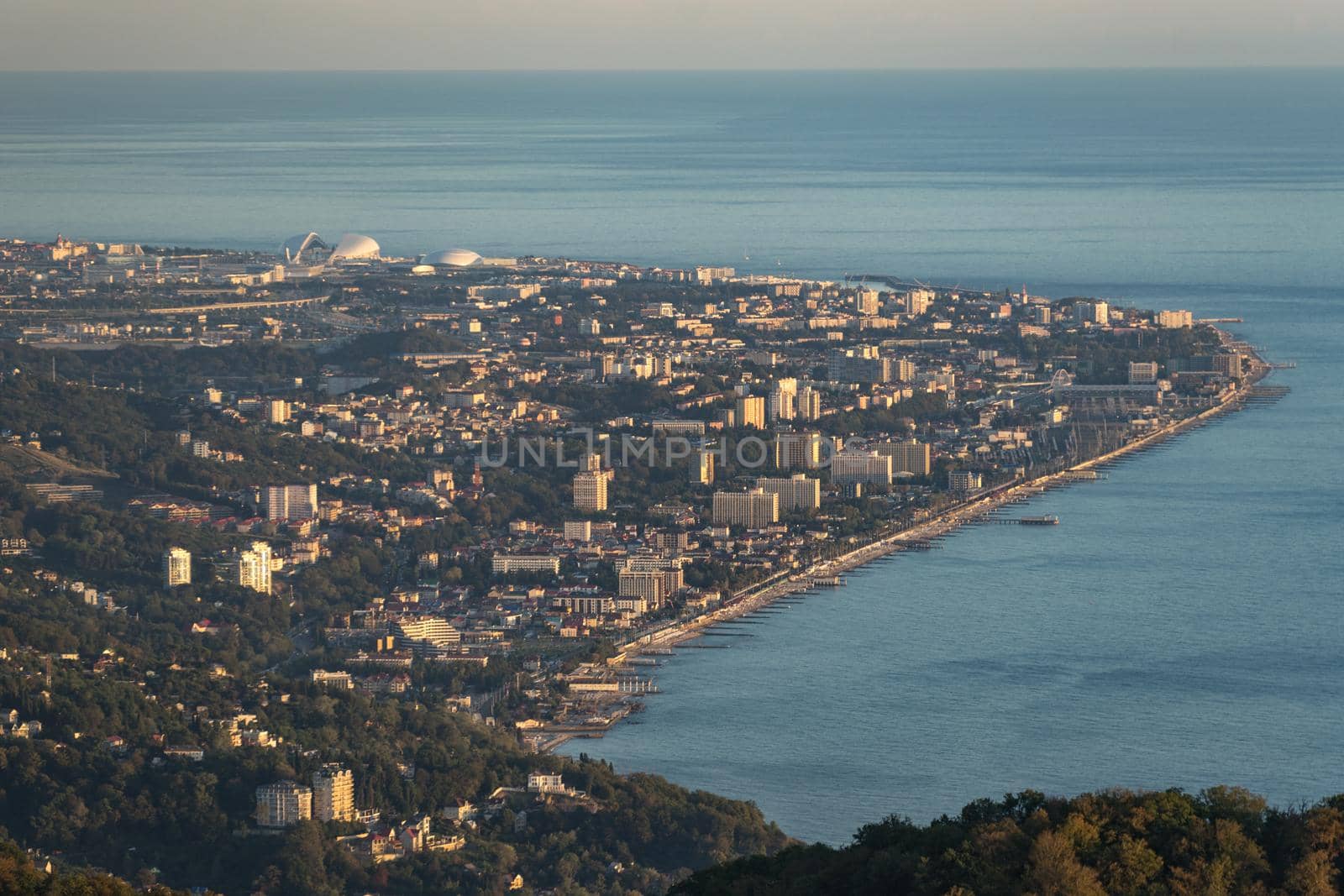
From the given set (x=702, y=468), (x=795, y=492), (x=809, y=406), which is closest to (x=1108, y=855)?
(x=795, y=492)

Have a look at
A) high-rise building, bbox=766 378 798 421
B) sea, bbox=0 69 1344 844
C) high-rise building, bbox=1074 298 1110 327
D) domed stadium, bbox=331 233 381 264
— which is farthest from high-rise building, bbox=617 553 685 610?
domed stadium, bbox=331 233 381 264

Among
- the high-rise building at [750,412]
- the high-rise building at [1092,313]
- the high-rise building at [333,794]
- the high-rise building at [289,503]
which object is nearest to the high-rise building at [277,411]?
the high-rise building at [289,503]

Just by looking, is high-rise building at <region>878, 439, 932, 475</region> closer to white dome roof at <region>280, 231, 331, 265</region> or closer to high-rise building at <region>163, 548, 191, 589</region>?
high-rise building at <region>163, 548, 191, 589</region>

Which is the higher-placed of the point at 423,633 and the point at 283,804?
the point at 423,633

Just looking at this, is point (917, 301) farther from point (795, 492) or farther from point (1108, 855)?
point (1108, 855)

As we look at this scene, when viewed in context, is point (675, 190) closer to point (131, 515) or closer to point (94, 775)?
point (131, 515)
